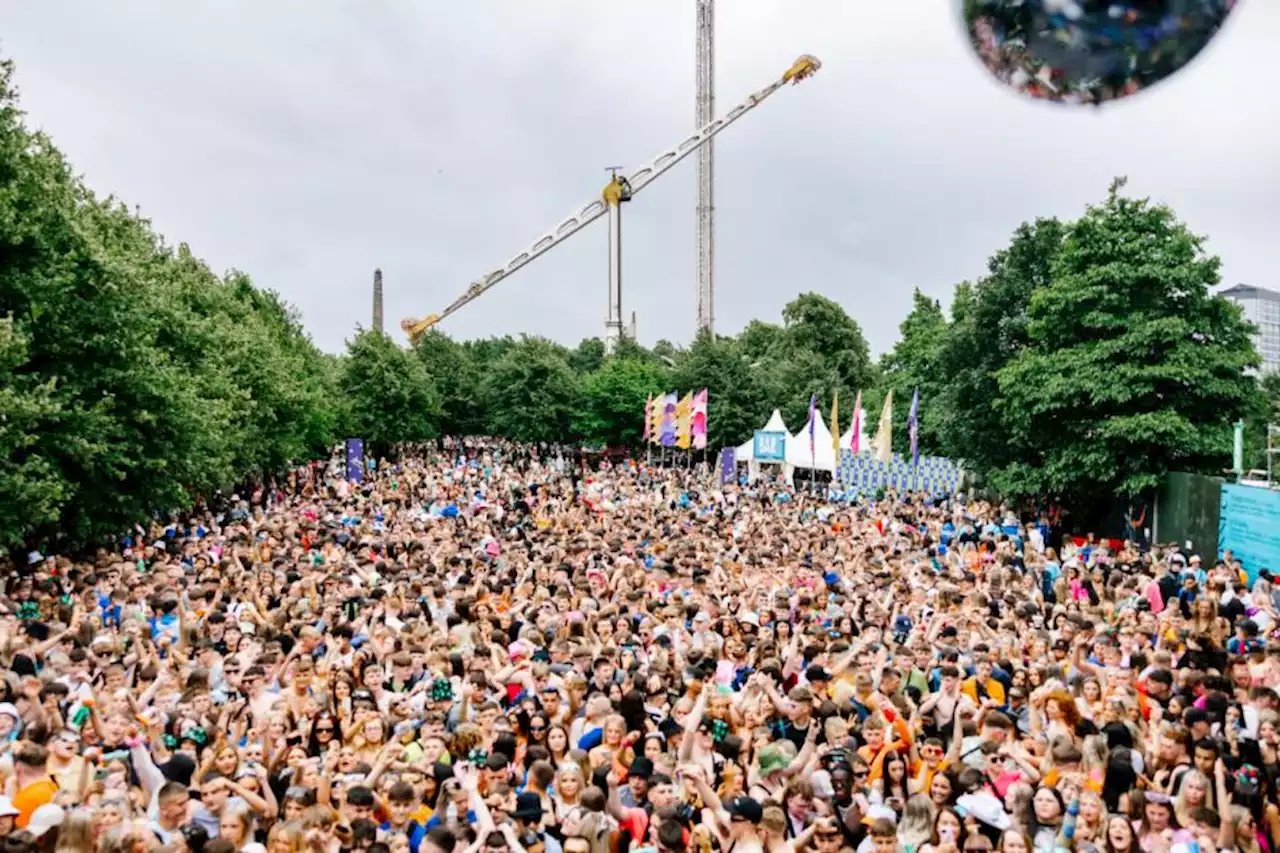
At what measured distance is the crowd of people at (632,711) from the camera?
5.55 m

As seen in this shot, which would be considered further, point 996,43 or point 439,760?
point 439,760

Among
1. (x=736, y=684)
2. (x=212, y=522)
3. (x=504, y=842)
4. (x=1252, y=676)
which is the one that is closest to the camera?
(x=504, y=842)

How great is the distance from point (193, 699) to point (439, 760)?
2101 mm

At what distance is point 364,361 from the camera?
194 feet

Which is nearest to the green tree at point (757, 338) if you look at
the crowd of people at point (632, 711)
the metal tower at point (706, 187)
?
the metal tower at point (706, 187)

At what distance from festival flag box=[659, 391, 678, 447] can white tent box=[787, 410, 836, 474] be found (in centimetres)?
755

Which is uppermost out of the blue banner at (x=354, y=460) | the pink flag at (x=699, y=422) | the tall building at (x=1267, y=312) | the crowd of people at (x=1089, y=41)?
the tall building at (x=1267, y=312)

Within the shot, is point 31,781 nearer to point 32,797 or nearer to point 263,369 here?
point 32,797

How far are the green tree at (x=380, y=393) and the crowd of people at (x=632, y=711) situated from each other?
43728 mm

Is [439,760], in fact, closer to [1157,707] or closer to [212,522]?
[1157,707]

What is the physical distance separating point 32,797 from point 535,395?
6419cm

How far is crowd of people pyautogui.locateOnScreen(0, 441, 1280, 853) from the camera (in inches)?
219

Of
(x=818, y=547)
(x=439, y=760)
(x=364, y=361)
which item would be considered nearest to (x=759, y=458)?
(x=818, y=547)

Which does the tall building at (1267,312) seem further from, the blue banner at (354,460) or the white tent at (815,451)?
the blue banner at (354,460)
